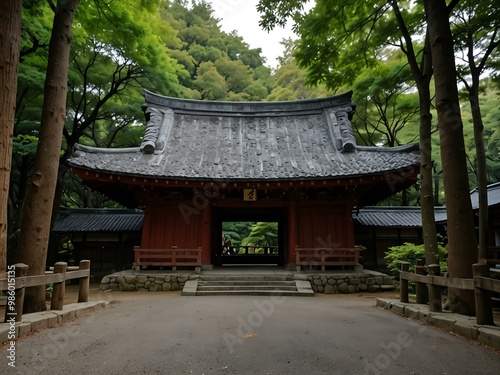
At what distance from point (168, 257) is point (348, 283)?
6254mm

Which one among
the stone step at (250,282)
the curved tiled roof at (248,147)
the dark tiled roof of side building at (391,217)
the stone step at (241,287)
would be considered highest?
the curved tiled roof at (248,147)

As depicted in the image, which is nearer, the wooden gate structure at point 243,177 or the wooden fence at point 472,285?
the wooden fence at point 472,285

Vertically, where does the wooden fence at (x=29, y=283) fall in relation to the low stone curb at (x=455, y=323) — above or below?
above

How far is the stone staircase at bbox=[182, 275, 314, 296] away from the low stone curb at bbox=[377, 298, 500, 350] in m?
3.58

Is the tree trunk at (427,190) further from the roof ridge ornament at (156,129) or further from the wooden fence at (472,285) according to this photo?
the roof ridge ornament at (156,129)

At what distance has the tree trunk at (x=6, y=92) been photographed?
4.88m

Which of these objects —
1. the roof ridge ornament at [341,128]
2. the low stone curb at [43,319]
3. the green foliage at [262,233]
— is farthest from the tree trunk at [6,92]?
the green foliage at [262,233]

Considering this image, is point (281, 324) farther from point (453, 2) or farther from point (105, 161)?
point (105, 161)

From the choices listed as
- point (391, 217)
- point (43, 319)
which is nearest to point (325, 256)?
point (391, 217)

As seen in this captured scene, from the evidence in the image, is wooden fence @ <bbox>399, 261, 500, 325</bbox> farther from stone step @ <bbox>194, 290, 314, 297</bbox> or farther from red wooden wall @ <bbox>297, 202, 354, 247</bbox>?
red wooden wall @ <bbox>297, 202, 354, 247</bbox>

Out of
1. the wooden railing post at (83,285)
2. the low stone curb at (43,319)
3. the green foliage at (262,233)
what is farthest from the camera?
the green foliage at (262,233)

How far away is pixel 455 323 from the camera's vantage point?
15.6 feet

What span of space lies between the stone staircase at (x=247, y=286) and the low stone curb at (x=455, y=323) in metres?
3.58

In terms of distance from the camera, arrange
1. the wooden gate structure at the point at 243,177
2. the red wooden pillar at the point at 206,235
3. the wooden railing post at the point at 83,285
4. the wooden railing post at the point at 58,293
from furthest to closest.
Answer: the red wooden pillar at the point at 206,235 < the wooden gate structure at the point at 243,177 < the wooden railing post at the point at 83,285 < the wooden railing post at the point at 58,293
